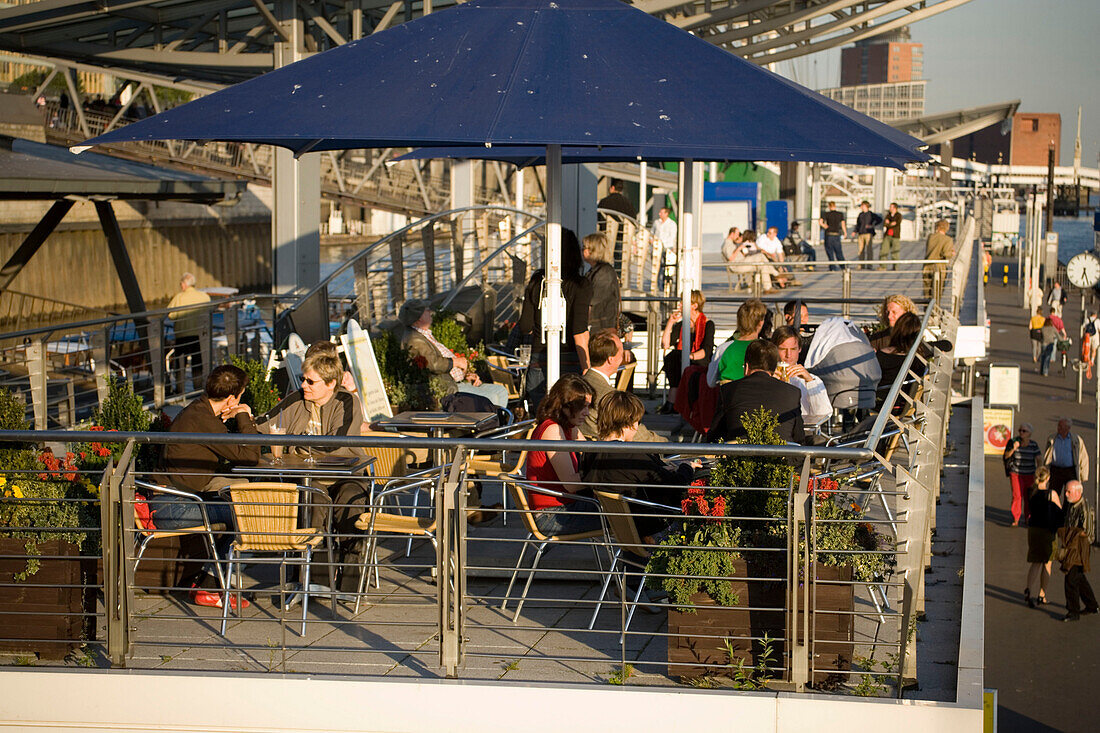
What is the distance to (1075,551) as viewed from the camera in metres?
17.0

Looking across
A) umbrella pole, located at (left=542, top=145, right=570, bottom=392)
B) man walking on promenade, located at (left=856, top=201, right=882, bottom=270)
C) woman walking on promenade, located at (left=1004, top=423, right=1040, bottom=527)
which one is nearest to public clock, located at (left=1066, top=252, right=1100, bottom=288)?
man walking on promenade, located at (left=856, top=201, right=882, bottom=270)

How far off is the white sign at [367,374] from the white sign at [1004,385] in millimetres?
24121

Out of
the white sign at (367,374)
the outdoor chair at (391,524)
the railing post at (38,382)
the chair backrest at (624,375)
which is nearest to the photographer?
the outdoor chair at (391,524)

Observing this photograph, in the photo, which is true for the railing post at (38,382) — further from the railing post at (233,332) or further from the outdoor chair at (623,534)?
the outdoor chair at (623,534)

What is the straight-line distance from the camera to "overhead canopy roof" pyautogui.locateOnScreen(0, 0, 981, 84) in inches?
583

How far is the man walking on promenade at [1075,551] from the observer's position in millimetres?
17016

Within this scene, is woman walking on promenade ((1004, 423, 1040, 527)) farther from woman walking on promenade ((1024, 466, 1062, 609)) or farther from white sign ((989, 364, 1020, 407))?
white sign ((989, 364, 1020, 407))

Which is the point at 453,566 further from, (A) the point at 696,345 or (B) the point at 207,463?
(A) the point at 696,345

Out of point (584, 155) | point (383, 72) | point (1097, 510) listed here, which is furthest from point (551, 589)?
point (1097, 510)

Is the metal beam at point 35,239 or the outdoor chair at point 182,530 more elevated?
the metal beam at point 35,239

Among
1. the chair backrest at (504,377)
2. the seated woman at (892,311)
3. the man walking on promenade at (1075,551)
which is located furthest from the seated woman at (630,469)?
the man walking on promenade at (1075,551)

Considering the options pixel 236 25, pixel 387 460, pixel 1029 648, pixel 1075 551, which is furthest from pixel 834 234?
pixel 387 460

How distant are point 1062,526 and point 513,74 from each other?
14.0 meters

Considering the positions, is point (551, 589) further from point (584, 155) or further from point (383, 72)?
point (584, 155)
